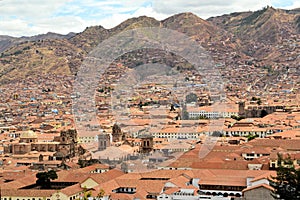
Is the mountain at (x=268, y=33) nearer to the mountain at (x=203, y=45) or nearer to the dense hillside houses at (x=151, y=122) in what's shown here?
the mountain at (x=203, y=45)

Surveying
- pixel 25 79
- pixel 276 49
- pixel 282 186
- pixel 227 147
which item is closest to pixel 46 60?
pixel 25 79

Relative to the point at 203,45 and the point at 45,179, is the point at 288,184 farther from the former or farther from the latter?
the point at 203,45

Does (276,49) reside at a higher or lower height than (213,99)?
higher

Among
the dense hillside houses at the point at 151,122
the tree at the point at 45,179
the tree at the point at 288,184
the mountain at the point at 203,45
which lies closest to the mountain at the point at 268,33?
the mountain at the point at 203,45

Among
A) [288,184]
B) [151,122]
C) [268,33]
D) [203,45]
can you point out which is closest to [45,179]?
[288,184]

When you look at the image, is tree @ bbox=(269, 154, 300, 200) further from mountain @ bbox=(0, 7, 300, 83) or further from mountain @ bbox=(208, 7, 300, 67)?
mountain @ bbox=(208, 7, 300, 67)

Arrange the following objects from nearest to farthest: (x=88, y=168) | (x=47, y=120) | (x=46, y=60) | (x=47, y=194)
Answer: (x=47, y=194)
(x=88, y=168)
(x=47, y=120)
(x=46, y=60)

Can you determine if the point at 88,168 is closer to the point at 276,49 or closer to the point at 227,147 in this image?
the point at 227,147

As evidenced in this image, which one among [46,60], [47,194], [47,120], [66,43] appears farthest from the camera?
[66,43]

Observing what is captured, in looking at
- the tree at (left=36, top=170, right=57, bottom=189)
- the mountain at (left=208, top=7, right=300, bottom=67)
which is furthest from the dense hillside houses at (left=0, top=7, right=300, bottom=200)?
the mountain at (left=208, top=7, right=300, bottom=67)
